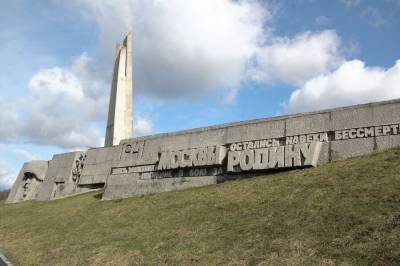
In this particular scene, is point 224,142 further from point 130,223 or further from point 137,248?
point 137,248

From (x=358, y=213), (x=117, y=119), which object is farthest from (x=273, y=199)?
(x=117, y=119)

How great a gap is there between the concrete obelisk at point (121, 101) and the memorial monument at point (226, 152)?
3.16 metres

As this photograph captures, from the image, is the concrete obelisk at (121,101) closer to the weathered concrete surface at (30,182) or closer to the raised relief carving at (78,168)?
the raised relief carving at (78,168)

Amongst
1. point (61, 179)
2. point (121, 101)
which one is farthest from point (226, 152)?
point (121, 101)

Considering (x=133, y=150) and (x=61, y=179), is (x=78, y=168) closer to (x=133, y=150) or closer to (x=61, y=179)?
(x=61, y=179)

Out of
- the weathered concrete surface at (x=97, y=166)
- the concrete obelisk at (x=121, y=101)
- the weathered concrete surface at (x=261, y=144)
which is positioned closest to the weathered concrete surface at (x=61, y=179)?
the weathered concrete surface at (x=97, y=166)

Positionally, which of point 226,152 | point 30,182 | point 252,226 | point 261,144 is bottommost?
point 252,226

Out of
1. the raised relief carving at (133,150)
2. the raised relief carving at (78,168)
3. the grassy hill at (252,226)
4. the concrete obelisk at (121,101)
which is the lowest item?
the grassy hill at (252,226)

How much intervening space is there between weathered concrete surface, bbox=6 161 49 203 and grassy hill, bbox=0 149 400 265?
1084 cm

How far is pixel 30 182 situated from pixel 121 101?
7.05 m

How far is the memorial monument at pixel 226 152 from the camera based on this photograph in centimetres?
1127

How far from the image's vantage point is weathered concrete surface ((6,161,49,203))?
964 inches

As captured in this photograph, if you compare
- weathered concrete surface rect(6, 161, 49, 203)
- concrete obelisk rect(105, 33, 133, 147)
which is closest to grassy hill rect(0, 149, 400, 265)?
weathered concrete surface rect(6, 161, 49, 203)

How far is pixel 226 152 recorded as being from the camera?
1406 cm
